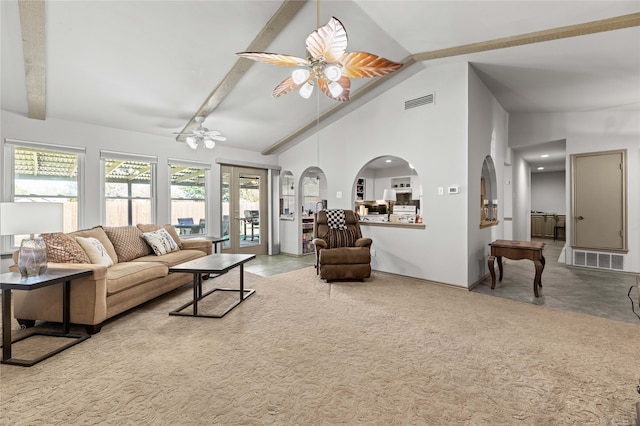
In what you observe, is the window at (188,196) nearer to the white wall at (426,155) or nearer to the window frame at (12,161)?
the window frame at (12,161)

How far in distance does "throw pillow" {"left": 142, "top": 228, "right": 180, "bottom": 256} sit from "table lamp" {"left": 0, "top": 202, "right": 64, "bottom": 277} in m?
1.54

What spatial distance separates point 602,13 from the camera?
2.69 meters

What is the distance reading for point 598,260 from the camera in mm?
5141

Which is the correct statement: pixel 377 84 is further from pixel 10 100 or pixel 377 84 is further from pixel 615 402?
pixel 10 100

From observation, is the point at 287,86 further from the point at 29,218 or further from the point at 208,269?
the point at 29,218

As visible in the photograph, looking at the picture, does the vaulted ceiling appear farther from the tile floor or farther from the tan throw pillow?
the tile floor

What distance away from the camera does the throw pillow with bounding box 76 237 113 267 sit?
314cm

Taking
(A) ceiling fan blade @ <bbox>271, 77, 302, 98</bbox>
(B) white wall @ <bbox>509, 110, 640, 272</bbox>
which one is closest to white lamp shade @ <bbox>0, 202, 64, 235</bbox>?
(A) ceiling fan blade @ <bbox>271, 77, 302, 98</bbox>

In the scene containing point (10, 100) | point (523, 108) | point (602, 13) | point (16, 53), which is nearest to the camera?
point (602, 13)

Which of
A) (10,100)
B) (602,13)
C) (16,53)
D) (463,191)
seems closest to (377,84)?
(463,191)

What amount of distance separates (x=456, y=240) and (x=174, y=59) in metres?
4.16

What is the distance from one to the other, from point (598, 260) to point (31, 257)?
767cm

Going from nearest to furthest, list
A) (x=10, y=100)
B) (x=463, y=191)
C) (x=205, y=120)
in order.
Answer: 1. (x=10, y=100)
2. (x=463, y=191)
3. (x=205, y=120)

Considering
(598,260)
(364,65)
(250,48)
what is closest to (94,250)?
(250,48)
